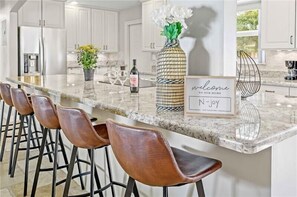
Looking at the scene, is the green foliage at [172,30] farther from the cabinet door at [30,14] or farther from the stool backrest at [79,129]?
the cabinet door at [30,14]

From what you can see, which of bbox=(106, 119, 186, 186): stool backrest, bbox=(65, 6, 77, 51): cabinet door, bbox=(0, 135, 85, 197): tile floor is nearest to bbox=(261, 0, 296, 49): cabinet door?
bbox=(0, 135, 85, 197): tile floor

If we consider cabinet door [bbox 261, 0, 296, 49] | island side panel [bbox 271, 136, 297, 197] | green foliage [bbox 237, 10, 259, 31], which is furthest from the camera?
green foliage [bbox 237, 10, 259, 31]

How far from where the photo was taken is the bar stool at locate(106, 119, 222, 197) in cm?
117

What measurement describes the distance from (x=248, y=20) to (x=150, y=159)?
4.97 metres

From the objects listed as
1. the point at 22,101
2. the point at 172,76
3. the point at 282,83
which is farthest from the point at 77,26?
the point at 172,76

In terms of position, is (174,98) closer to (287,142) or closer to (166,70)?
(166,70)

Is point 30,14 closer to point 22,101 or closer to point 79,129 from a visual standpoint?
point 22,101

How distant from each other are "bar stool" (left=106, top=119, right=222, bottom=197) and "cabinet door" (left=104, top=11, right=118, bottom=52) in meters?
6.98

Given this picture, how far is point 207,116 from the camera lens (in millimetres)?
1410

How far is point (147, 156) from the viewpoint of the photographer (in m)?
1.20

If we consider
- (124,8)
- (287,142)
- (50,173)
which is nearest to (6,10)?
(124,8)

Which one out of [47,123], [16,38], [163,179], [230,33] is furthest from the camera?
[16,38]

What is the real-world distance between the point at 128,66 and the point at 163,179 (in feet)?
22.9

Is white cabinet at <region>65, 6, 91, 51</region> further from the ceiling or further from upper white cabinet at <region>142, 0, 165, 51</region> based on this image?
upper white cabinet at <region>142, 0, 165, 51</region>
